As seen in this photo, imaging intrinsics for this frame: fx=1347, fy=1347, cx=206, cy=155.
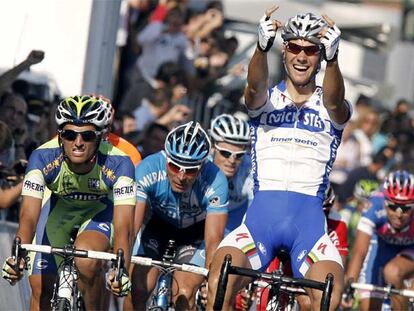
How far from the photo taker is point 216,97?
1923cm

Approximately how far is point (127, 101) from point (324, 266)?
26.9 feet

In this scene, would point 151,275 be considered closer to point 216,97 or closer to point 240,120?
point 240,120

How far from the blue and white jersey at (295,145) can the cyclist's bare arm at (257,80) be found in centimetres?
11

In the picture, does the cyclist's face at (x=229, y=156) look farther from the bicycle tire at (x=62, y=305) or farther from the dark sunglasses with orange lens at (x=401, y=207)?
the bicycle tire at (x=62, y=305)

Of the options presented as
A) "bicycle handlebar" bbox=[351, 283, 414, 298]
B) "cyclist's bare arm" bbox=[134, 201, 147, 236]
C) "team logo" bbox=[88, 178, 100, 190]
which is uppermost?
"team logo" bbox=[88, 178, 100, 190]

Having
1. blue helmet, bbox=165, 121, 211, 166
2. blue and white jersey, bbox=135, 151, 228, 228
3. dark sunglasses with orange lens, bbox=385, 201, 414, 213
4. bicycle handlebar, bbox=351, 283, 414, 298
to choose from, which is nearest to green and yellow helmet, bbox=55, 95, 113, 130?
blue helmet, bbox=165, 121, 211, 166

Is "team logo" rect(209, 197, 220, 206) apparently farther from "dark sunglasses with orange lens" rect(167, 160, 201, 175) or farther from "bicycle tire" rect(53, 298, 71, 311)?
"bicycle tire" rect(53, 298, 71, 311)

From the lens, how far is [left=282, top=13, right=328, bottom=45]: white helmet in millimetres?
10094

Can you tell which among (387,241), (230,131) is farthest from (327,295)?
(387,241)

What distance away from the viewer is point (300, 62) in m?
10.2

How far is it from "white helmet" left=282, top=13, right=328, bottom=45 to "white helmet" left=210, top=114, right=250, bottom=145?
3.47 metres

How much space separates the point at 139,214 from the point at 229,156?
2264 mm

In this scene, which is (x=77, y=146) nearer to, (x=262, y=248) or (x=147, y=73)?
(x=262, y=248)

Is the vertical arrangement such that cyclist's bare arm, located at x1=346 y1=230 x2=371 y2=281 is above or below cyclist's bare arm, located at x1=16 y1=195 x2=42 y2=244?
above
